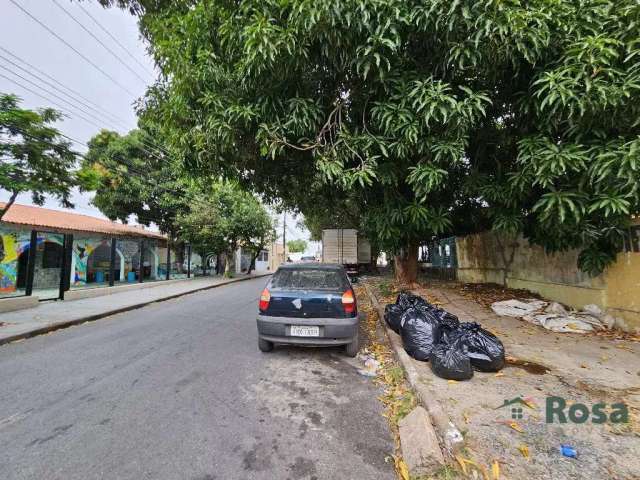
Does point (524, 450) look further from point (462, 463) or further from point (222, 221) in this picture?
point (222, 221)

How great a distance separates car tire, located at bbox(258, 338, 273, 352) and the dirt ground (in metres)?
2.25

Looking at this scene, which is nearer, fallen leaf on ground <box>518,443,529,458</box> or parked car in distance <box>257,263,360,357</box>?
fallen leaf on ground <box>518,443,529,458</box>

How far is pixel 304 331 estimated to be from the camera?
4219 mm

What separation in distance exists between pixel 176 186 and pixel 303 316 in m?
17.1

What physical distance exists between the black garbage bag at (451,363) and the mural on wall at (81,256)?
13.8 metres

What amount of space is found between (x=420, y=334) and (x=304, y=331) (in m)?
1.59

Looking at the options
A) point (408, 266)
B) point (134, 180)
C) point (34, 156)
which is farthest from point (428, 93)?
point (134, 180)

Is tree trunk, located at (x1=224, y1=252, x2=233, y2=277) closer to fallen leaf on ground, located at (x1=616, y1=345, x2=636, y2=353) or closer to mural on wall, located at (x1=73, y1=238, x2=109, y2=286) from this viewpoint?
mural on wall, located at (x1=73, y1=238, x2=109, y2=286)

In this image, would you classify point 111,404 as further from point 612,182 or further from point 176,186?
point 176,186

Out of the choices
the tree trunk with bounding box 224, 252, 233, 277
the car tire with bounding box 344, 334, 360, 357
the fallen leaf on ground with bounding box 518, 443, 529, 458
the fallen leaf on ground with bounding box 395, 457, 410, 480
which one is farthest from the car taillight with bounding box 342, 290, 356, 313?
the tree trunk with bounding box 224, 252, 233, 277

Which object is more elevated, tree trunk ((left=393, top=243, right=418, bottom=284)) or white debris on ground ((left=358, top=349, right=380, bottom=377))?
tree trunk ((left=393, top=243, right=418, bottom=284))

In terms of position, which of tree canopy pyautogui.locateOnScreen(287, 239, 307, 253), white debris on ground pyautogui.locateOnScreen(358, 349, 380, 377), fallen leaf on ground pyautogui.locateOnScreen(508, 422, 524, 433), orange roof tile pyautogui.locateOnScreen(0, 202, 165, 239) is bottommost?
white debris on ground pyautogui.locateOnScreen(358, 349, 380, 377)

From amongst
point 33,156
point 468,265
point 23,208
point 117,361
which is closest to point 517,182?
point 117,361

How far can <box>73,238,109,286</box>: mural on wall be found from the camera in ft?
41.0
